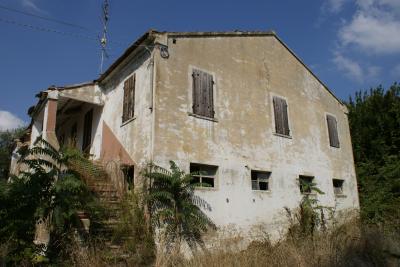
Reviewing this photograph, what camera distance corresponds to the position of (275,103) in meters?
13.1

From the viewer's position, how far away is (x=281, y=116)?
43.1ft

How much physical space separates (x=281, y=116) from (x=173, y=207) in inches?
256

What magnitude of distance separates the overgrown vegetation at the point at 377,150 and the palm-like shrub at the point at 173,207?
9.57 metres

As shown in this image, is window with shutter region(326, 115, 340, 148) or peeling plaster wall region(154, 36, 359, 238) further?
window with shutter region(326, 115, 340, 148)

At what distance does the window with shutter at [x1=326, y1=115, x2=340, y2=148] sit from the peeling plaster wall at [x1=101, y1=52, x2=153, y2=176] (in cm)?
943

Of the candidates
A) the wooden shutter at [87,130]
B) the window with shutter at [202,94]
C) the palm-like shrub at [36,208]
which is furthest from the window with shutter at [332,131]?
the palm-like shrub at [36,208]

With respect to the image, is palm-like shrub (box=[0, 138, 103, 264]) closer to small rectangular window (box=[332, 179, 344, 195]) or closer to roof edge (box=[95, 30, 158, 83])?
roof edge (box=[95, 30, 158, 83])

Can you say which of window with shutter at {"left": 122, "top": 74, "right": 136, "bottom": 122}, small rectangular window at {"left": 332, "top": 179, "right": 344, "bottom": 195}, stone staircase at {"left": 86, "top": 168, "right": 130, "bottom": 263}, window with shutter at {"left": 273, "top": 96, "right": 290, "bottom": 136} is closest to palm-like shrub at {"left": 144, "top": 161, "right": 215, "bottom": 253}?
stone staircase at {"left": 86, "top": 168, "right": 130, "bottom": 263}

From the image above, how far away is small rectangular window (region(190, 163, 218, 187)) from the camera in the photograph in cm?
986

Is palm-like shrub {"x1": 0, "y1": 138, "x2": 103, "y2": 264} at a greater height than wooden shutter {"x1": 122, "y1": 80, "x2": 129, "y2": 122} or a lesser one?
lesser

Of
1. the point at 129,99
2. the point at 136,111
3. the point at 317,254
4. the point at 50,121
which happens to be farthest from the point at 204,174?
the point at 50,121

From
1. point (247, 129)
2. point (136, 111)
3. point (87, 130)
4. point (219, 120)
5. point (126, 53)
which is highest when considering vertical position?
point (126, 53)

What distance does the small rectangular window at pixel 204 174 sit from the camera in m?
9.86

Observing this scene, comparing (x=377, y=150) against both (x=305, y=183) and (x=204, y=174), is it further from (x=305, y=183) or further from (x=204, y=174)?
(x=204, y=174)
